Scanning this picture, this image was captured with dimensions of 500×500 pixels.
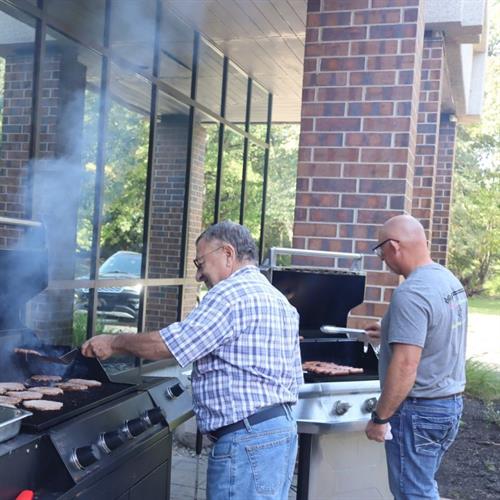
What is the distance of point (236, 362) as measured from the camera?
2316 mm

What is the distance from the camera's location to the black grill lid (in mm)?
3607

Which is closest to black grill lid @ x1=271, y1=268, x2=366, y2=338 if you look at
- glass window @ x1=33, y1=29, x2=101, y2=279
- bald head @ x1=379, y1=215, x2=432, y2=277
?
bald head @ x1=379, y1=215, x2=432, y2=277

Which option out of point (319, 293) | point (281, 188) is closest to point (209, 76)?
point (319, 293)

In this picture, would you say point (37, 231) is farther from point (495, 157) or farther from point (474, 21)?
point (495, 157)

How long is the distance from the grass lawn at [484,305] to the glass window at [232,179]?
1707 centimetres

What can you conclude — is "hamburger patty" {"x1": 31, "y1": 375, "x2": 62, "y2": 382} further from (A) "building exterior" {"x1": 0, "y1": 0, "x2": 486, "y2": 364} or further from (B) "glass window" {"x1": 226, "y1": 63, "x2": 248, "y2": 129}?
(B) "glass window" {"x1": 226, "y1": 63, "x2": 248, "y2": 129}

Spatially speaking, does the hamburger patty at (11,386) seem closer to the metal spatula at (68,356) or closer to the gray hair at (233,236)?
the metal spatula at (68,356)

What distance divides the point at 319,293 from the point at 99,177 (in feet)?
8.28

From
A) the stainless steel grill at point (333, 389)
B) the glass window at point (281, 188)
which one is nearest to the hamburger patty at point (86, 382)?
the stainless steel grill at point (333, 389)

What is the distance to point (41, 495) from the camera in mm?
1899

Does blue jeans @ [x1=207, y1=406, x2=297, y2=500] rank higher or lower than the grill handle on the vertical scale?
lower

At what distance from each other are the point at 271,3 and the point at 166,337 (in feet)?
12.7

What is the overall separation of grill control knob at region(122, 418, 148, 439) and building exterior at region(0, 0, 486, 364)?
112 centimetres

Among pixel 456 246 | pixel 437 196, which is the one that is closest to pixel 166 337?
pixel 437 196
